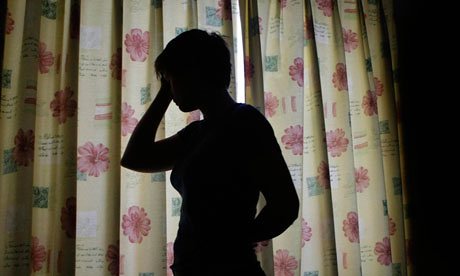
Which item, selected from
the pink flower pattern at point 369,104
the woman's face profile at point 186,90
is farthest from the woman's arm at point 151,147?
the pink flower pattern at point 369,104

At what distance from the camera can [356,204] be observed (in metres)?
1.82

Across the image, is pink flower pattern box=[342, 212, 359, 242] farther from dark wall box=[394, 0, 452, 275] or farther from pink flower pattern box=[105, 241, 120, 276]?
pink flower pattern box=[105, 241, 120, 276]

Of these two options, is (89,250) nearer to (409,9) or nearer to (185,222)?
(185,222)

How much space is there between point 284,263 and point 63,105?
970 millimetres

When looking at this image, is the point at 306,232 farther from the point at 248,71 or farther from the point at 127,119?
the point at 127,119

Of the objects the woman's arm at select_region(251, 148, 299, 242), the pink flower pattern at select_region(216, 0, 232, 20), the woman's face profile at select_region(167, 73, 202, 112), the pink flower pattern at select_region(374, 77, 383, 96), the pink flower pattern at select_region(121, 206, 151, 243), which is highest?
the pink flower pattern at select_region(216, 0, 232, 20)

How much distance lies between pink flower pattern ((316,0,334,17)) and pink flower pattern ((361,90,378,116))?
0.39 meters

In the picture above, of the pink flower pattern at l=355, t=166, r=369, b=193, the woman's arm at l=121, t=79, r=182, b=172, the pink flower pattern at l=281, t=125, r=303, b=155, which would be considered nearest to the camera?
the woman's arm at l=121, t=79, r=182, b=172

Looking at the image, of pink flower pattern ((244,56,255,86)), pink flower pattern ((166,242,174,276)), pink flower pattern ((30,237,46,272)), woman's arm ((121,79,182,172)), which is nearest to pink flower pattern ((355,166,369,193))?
pink flower pattern ((244,56,255,86))

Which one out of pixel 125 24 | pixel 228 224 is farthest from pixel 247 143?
pixel 125 24

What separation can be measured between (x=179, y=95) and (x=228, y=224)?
1.03 feet

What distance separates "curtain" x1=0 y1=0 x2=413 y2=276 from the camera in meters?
1.47

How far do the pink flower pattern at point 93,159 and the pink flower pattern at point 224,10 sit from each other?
686 mm

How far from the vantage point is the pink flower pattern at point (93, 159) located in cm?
152
